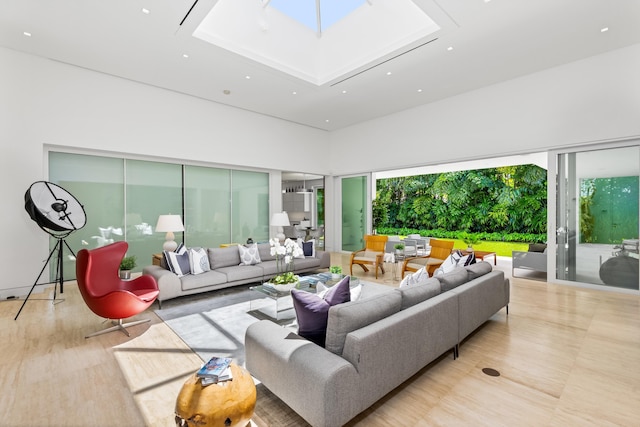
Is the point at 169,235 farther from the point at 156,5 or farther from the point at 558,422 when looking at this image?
the point at 558,422

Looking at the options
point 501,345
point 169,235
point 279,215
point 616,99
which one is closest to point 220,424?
point 501,345

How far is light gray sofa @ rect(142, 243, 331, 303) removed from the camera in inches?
167

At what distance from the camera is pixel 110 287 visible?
3623 mm

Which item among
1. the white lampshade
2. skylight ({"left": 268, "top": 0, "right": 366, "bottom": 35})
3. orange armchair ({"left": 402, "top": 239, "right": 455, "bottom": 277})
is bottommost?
orange armchair ({"left": 402, "top": 239, "right": 455, "bottom": 277})

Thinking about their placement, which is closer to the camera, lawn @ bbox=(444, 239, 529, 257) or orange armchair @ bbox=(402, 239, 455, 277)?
orange armchair @ bbox=(402, 239, 455, 277)

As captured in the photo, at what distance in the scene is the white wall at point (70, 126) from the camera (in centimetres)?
475

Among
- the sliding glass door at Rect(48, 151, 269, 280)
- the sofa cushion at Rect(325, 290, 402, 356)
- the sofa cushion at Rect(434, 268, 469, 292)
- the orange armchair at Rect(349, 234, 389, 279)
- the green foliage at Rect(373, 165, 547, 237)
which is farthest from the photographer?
the green foliage at Rect(373, 165, 547, 237)

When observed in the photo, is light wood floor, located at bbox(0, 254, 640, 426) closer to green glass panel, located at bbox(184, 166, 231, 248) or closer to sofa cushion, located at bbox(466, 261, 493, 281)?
sofa cushion, located at bbox(466, 261, 493, 281)

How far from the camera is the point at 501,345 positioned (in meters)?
3.03

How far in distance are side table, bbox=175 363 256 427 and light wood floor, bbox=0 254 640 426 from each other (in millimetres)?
415

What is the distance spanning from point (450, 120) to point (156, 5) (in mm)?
5925

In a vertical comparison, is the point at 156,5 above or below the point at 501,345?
above

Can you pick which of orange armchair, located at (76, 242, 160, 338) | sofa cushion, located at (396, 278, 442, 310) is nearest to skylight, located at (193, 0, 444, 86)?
orange armchair, located at (76, 242, 160, 338)

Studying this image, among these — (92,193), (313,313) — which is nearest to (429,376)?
(313,313)
